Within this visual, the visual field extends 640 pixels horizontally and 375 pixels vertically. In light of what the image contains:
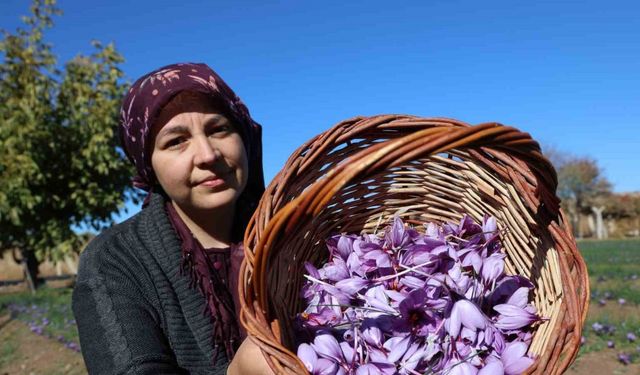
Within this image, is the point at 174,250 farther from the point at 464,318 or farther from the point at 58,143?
the point at 58,143

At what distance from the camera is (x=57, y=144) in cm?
916

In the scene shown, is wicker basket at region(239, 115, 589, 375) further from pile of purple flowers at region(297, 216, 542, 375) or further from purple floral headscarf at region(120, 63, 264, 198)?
purple floral headscarf at region(120, 63, 264, 198)

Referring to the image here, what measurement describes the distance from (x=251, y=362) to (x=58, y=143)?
9445 millimetres

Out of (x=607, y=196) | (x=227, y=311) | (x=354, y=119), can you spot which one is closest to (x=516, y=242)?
(x=354, y=119)

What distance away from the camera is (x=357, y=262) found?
53.1 inches

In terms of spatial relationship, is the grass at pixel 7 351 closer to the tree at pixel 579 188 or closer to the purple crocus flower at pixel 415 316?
the purple crocus flower at pixel 415 316

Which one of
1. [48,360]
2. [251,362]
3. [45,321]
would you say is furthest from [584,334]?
[45,321]

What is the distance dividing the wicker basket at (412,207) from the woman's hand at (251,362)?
0.06m

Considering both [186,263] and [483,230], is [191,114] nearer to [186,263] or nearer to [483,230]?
[186,263]

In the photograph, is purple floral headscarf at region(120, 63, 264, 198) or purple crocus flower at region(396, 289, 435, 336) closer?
purple crocus flower at region(396, 289, 435, 336)

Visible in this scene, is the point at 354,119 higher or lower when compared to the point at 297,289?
higher

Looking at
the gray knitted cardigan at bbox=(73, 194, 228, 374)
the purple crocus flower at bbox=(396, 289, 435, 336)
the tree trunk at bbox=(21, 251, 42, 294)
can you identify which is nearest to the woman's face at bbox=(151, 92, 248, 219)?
the gray knitted cardigan at bbox=(73, 194, 228, 374)

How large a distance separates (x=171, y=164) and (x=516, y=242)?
3.42 feet

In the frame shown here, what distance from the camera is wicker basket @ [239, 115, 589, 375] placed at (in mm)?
917
